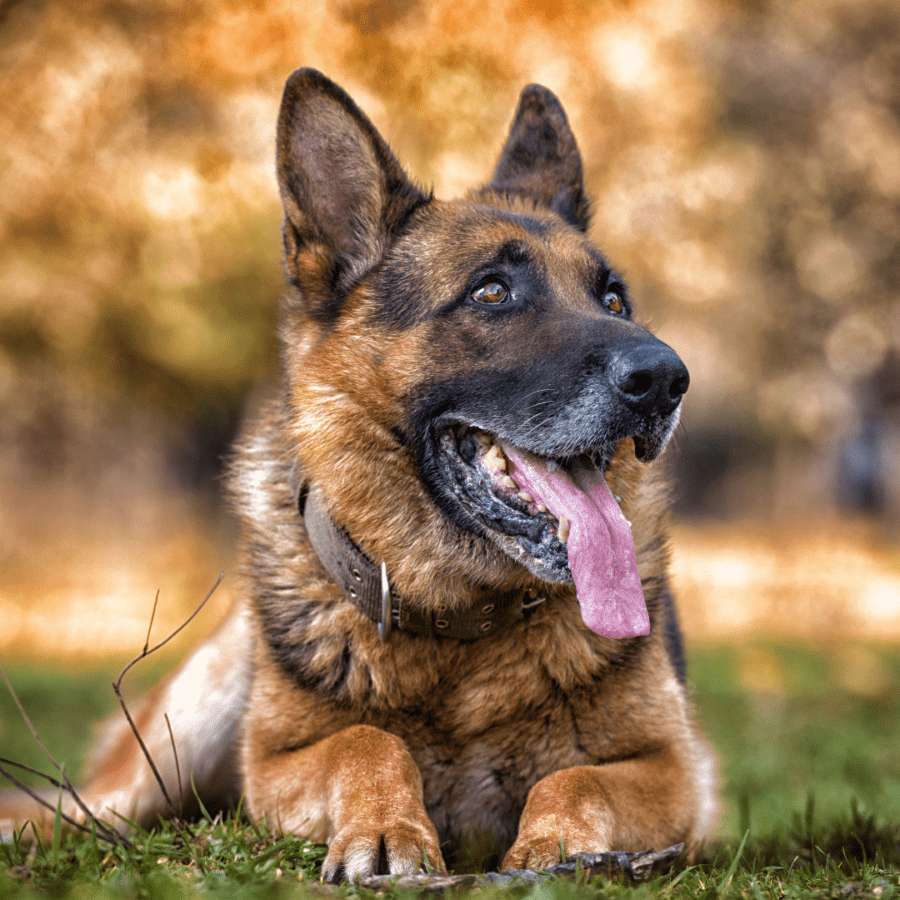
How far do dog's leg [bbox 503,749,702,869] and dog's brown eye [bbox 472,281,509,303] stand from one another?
5.13 ft

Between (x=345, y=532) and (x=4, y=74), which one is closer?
(x=345, y=532)

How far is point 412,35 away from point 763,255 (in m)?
6.32

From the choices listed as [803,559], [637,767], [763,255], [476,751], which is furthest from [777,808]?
[763,255]

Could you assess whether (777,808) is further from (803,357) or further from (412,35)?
(803,357)

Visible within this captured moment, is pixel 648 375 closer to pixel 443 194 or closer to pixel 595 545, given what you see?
pixel 595 545

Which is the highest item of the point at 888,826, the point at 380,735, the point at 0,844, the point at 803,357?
the point at 803,357

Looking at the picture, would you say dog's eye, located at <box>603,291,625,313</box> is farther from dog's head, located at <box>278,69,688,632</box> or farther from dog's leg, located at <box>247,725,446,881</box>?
dog's leg, located at <box>247,725,446,881</box>

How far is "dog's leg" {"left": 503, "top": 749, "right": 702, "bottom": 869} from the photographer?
7.94ft

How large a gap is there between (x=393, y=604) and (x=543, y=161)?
85.7 inches

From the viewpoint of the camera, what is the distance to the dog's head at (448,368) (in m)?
2.89

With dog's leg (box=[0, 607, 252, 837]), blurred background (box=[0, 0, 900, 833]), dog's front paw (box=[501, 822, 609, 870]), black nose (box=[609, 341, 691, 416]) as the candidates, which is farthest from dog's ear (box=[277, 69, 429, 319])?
blurred background (box=[0, 0, 900, 833])

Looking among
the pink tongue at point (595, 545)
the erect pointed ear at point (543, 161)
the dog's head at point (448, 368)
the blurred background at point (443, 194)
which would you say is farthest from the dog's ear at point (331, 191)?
the blurred background at point (443, 194)

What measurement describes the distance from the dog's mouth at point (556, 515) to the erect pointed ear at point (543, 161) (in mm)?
1349

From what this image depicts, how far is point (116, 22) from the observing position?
308 inches
